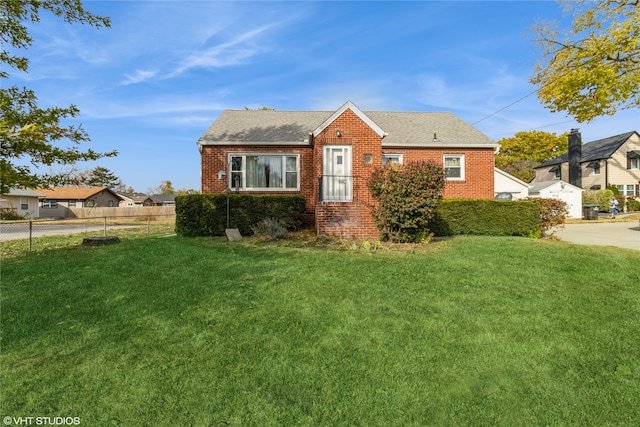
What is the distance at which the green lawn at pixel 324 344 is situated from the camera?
2820mm

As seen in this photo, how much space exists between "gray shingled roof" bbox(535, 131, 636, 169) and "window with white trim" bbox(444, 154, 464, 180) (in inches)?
1276

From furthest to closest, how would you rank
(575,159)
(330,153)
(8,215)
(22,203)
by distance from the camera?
(22,203), (575,159), (8,215), (330,153)

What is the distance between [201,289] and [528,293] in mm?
5545

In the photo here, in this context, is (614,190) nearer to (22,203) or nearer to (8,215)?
(8,215)

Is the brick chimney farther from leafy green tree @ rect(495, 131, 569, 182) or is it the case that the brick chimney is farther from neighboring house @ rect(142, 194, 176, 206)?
neighboring house @ rect(142, 194, 176, 206)

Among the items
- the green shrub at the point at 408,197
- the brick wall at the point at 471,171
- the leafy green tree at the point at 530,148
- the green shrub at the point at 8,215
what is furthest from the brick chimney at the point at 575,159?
the green shrub at the point at 8,215

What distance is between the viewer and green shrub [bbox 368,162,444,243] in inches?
370

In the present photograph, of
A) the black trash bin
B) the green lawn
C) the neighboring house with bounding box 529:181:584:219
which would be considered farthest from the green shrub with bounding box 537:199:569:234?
the neighboring house with bounding box 529:181:584:219

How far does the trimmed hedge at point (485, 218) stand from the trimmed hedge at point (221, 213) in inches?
228

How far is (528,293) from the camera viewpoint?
5465 mm

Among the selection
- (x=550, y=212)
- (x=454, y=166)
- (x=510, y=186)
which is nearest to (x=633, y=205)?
(x=510, y=186)

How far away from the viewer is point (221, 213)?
12078mm

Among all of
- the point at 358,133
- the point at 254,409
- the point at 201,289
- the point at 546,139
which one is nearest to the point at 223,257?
the point at 201,289

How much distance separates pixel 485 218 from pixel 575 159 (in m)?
33.6
